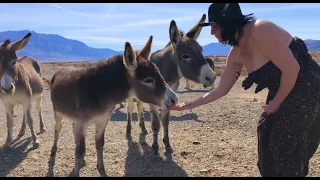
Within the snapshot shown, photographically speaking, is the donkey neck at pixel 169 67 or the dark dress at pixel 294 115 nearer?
the dark dress at pixel 294 115

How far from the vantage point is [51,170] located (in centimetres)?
679

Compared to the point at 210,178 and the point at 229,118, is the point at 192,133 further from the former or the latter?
the point at 210,178

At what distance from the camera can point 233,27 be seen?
4059 millimetres

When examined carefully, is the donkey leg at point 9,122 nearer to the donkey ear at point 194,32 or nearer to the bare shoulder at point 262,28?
the donkey ear at point 194,32

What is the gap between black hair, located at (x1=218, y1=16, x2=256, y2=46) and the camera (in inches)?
159

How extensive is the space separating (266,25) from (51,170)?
5124mm

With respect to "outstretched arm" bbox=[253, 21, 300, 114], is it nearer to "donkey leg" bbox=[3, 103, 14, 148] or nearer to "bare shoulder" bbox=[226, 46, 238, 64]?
"bare shoulder" bbox=[226, 46, 238, 64]

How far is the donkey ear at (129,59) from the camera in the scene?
527 centimetres

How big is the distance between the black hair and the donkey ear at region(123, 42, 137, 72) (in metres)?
1.67

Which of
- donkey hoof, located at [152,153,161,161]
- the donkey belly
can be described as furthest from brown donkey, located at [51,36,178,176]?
the donkey belly

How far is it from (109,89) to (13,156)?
352 centimetres

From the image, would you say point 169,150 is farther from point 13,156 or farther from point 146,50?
point 13,156

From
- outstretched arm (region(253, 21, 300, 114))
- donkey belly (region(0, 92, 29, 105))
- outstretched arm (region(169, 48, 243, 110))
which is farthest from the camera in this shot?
donkey belly (region(0, 92, 29, 105))

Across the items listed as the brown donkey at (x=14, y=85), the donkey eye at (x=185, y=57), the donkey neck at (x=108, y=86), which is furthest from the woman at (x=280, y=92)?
the brown donkey at (x=14, y=85)
